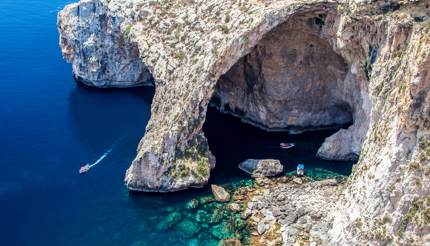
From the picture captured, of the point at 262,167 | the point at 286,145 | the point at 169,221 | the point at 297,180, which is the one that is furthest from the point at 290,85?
the point at 169,221

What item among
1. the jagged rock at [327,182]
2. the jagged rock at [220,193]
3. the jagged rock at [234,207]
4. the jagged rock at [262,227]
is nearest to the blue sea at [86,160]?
the jagged rock at [234,207]

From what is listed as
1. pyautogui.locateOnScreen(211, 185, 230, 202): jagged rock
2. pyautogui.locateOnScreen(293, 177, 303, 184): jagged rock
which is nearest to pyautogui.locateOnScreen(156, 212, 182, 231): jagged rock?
pyautogui.locateOnScreen(211, 185, 230, 202): jagged rock

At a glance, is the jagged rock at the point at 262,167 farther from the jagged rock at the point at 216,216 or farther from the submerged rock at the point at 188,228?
the submerged rock at the point at 188,228

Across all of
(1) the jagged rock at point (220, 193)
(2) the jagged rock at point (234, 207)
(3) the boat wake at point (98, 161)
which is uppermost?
(3) the boat wake at point (98, 161)

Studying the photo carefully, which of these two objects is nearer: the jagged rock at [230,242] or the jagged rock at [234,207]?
the jagged rock at [230,242]

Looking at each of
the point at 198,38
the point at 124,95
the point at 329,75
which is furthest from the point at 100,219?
the point at 329,75

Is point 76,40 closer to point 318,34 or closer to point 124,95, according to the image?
point 124,95

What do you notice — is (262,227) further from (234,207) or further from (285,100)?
(285,100)

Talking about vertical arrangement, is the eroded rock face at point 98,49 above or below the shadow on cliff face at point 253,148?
above
